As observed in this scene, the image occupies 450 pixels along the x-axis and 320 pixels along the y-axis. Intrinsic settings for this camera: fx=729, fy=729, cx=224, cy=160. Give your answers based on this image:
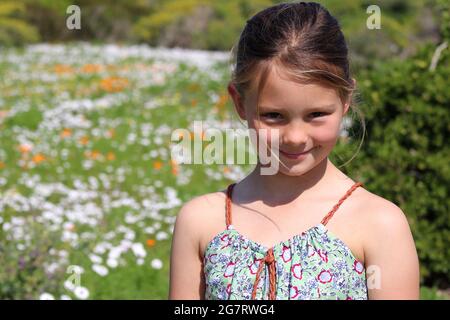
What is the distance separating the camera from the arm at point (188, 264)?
1882 mm

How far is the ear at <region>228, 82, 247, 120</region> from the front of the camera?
1885 millimetres

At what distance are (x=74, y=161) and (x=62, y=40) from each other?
14170mm

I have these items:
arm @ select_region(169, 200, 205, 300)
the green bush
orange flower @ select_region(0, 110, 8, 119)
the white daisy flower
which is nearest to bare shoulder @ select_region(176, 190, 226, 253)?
arm @ select_region(169, 200, 205, 300)

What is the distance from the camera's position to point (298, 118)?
67.9 inches

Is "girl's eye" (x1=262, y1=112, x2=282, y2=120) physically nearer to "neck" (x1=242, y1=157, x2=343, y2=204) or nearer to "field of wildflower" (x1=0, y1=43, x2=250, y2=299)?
"neck" (x1=242, y1=157, x2=343, y2=204)

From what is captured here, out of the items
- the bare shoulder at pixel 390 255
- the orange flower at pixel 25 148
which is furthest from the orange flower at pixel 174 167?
the bare shoulder at pixel 390 255

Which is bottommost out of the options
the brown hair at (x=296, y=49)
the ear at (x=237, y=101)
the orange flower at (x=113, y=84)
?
the ear at (x=237, y=101)

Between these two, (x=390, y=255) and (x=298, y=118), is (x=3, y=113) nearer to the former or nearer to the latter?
(x=298, y=118)

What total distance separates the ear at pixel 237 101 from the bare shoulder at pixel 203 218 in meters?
0.23

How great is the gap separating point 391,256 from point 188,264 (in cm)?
52

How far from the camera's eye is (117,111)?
904cm

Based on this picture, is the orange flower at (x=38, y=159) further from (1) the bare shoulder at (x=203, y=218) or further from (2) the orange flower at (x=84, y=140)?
(1) the bare shoulder at (x=203, y=218)
